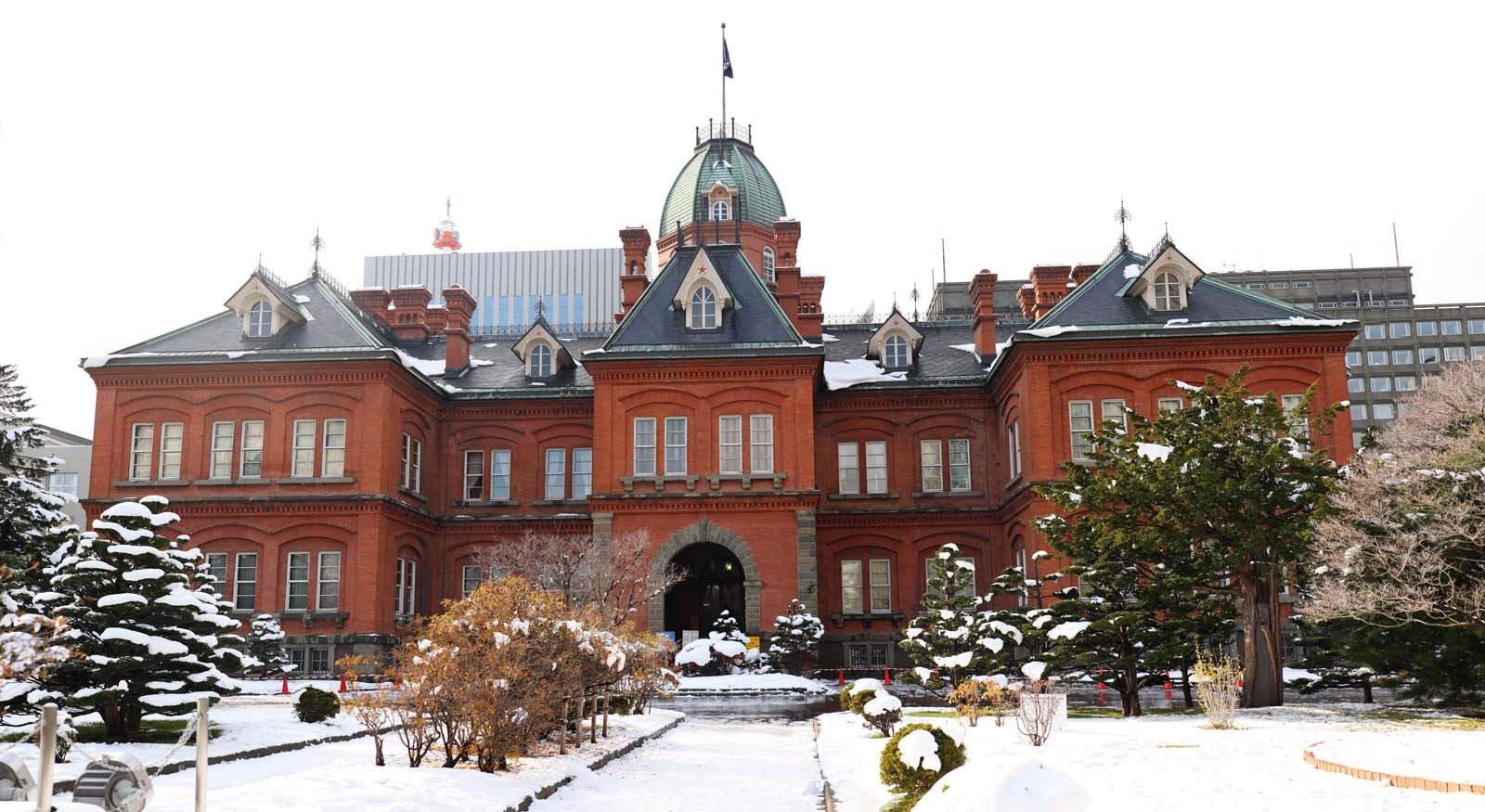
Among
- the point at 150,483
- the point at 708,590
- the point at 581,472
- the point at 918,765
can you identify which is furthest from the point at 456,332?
the point at 918,765

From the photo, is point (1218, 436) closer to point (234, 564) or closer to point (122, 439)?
point (234, 564)

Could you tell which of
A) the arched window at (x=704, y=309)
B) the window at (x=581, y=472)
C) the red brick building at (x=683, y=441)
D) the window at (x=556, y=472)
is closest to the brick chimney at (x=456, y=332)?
the red brick building at (x=683, y=441)

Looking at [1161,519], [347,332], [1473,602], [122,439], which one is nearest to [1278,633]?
[1161,519]

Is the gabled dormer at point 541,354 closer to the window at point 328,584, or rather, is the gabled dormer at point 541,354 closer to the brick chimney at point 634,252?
the brick chimney at point 634,252

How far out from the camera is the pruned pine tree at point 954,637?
2133 cm

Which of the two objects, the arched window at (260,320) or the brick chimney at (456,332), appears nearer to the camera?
the arched window at (260,320)

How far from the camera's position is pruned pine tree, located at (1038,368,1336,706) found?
19.5 metres

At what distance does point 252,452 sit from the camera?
1331 inches

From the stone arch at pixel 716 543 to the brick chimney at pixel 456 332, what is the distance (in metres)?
11.8

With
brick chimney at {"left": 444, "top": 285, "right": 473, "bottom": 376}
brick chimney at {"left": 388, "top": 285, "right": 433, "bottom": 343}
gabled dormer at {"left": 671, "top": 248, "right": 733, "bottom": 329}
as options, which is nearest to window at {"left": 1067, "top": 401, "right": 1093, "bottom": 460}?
gabled dormer at {"left": 671, "top": 248, "right": 733, "bottom": 329}

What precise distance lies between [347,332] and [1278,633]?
25771 millimetres

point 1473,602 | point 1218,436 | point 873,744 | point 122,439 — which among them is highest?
point 122,439

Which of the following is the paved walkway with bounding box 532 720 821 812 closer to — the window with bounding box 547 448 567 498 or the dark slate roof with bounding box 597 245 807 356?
the dark slate roof with bounding box 597 245 807 356

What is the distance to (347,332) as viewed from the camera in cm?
3444
